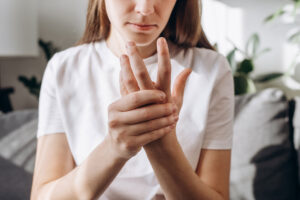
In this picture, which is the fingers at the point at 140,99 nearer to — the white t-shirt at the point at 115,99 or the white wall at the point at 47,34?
the white t-shirt at the point at 115,99

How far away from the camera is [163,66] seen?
493mm

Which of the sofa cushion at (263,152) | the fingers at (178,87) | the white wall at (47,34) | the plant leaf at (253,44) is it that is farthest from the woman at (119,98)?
the white wall at (47,34)

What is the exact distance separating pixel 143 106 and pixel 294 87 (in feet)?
4.63

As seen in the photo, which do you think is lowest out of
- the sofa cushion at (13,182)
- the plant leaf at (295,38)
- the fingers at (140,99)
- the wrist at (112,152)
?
the sofa cushion at (13,182)

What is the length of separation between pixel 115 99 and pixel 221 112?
25cm

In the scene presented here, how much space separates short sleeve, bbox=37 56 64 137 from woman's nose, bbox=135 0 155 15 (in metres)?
0.31

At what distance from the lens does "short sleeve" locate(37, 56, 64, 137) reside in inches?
29.9

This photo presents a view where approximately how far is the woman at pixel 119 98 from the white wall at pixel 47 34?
113 cm

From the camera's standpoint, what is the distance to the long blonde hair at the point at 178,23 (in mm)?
802

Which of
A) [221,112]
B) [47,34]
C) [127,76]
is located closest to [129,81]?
[127,76]

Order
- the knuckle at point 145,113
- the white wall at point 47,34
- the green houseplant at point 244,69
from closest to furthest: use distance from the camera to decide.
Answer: the knuckle at point 145,113, the green houseplant at point 244,69, the white wall at point 47,34

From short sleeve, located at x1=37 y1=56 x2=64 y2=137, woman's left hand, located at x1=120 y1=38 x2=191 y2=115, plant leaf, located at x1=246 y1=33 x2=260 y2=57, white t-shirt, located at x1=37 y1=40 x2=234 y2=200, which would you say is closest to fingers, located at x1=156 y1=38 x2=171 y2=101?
woman's left hand, located at x1=120 y1=38 x2=191 y2=115

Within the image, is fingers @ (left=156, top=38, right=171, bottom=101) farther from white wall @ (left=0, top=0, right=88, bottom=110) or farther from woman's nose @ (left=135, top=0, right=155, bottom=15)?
white wall @ (left=0, top=0, right=88, bottom=110)

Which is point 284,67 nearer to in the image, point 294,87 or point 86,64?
point 294,87
